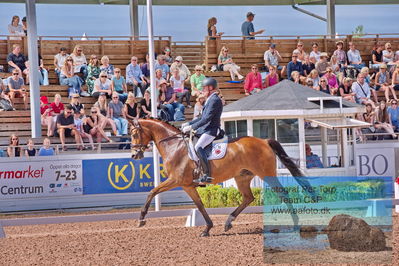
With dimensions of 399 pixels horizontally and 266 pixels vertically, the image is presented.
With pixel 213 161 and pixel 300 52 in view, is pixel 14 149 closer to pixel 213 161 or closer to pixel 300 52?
pixel 213 161

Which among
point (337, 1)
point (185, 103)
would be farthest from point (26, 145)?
point (337, 1)

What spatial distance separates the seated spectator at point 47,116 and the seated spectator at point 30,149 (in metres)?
1.15

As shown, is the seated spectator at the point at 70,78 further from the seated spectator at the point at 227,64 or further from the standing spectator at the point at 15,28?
the seated spectator at the point at 227,64

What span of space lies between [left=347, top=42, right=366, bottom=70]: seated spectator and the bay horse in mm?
14412

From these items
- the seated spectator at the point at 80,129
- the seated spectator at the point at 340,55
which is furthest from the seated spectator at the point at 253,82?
the seated spectator at the point at 80,129

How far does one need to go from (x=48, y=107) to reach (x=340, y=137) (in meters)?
8.20

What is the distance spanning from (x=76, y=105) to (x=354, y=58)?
1079 centimetres

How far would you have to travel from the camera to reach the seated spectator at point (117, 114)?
21.5 meters

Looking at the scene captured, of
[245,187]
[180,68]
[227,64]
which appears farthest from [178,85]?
[245,187]

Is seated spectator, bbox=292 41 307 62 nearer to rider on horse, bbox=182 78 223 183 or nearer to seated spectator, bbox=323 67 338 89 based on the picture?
seated spectator, bbox=323 67 338 89

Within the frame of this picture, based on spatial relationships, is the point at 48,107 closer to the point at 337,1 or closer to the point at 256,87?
the point at 256,87

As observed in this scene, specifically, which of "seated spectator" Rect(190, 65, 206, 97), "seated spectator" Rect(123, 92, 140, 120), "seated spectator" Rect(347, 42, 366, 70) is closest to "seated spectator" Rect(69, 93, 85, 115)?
"seated spectator" Rect(123, 92, 140, 120)

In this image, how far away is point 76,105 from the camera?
20.9 m

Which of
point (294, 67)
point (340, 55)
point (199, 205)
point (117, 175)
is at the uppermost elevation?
point (340, 55)
